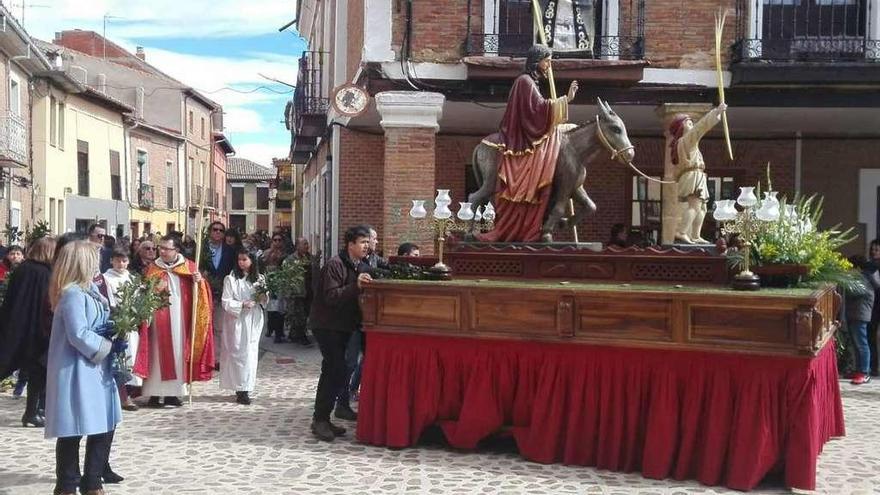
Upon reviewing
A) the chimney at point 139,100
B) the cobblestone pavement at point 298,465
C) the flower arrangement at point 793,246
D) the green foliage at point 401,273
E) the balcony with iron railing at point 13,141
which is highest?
the chimney at point 139,100

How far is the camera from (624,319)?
564 centimetres

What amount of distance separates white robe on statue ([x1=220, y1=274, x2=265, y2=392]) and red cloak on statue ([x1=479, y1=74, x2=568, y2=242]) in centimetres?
241

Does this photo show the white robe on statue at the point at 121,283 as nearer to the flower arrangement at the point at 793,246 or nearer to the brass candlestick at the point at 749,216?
the brass candlestick at the point at 749,216

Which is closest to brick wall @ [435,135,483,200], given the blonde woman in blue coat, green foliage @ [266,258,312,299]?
green foliage @ [266,258,312,299]

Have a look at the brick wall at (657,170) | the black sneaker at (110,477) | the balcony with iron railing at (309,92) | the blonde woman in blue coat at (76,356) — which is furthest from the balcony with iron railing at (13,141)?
the blonde woman in blue coat at (76,356)

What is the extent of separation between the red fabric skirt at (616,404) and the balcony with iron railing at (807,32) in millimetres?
6885

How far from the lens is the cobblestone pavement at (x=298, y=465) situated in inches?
213

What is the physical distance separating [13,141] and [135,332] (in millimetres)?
15504

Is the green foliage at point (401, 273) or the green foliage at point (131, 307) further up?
the green foliage at point (401, 273)

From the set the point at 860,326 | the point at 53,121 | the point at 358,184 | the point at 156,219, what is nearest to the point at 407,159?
the point at 358,184

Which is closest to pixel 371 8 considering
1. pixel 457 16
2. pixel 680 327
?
pixel 457 16

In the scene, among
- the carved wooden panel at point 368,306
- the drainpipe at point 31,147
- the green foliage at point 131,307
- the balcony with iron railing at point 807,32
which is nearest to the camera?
the green foliage at point 131,307

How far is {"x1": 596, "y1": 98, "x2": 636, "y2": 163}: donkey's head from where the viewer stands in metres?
6.82

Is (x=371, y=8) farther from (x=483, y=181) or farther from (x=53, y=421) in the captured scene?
(x=53, y=421)
